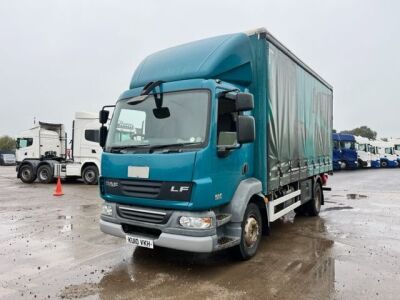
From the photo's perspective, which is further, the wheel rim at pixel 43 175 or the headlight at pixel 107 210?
the wheel rim at pixel 43 175

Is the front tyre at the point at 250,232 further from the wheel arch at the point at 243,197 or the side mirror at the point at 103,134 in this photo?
the side mirror at the point at 103,134

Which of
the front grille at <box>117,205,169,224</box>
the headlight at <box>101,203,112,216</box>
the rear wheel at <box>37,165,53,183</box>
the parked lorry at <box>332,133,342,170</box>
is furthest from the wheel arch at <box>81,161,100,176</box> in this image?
the parked lorry at <box>332,133,342,170</box>

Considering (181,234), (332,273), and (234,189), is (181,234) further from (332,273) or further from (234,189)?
(332,273)

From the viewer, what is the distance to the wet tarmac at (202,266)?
4.12m

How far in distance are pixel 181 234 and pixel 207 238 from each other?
32cm

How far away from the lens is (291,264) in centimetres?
511

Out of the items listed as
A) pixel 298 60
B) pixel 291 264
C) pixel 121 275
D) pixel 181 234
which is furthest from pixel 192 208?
pixel 298 60

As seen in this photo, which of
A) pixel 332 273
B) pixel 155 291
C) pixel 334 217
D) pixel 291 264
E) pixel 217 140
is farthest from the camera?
pixel 334 217

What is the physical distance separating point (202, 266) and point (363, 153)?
3131 cm

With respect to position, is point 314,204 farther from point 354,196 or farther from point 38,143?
point 38,143

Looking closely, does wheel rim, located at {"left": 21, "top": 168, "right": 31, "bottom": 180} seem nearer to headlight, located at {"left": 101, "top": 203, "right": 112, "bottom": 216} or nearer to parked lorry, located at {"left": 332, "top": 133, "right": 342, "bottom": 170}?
headlight, located at {"left": 101, "top": 203, "right": 112, "bottom": 216}

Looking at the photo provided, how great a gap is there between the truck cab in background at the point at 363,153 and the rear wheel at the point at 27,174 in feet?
87.0

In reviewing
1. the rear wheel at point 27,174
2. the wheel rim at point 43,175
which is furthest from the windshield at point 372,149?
the rear wheel at point 27,174

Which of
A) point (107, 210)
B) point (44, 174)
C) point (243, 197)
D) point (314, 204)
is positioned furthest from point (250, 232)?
point (44, 174)
